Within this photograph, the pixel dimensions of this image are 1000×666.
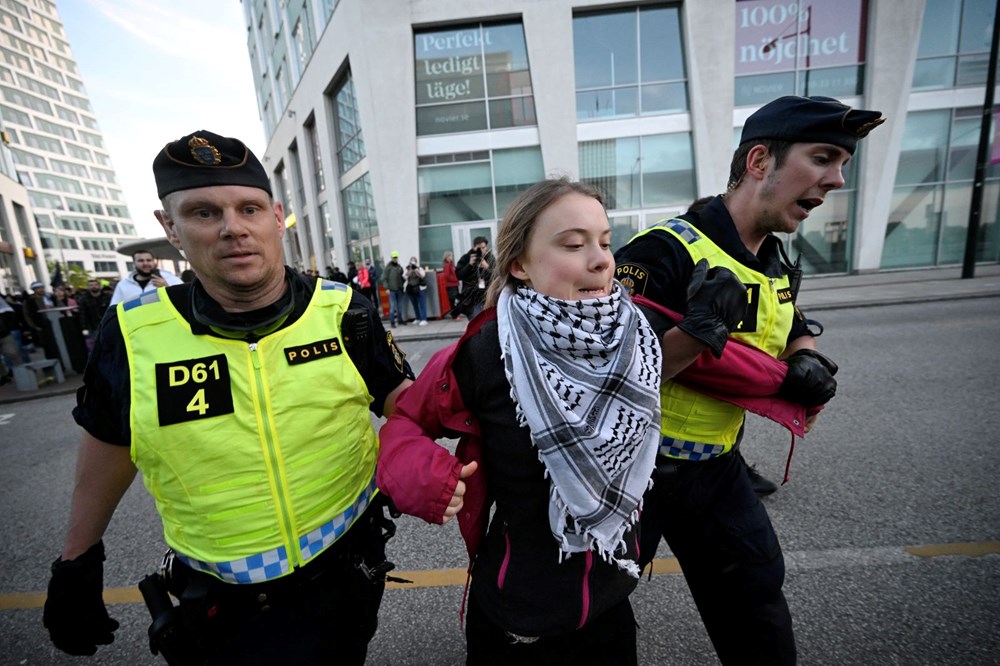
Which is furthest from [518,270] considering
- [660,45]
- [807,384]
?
[660,45]

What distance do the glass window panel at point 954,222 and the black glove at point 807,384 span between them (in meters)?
18.1

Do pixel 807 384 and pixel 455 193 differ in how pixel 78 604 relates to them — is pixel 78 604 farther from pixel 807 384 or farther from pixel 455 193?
pixel 455 193

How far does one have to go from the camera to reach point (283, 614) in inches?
48.3

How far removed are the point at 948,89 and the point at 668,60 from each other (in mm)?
8540

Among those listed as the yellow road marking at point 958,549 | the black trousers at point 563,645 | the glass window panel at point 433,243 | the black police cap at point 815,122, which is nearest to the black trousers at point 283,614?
the black trousers at point 563,645

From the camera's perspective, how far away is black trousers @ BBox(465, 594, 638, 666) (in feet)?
3.96

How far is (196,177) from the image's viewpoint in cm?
117

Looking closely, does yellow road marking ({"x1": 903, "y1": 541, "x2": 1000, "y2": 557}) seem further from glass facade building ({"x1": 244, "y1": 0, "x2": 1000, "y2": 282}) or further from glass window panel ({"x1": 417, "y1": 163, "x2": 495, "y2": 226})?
glass window panel ({"x1": 417, "y1": 163, "x2": 495, "y2": 226})

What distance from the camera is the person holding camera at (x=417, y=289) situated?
11.1m

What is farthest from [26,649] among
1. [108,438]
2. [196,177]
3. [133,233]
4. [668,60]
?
[133,233]

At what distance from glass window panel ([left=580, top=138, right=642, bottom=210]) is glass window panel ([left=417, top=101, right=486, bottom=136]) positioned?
3.36 meters

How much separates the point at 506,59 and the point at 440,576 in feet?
47.1

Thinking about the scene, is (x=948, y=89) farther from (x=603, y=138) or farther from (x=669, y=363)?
(x=669, y=363)

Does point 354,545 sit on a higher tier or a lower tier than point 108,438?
lower
